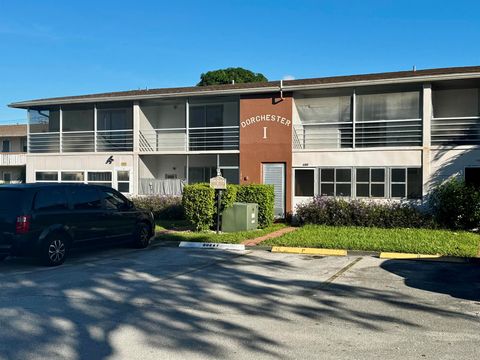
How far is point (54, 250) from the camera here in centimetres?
1077

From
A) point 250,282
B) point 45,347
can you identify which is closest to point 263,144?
point 250,282

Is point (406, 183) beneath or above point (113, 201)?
above

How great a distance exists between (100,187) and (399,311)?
7950 mm

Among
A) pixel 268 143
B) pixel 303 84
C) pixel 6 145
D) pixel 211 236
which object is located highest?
pixel 303 84

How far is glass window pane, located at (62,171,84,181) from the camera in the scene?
2322cm

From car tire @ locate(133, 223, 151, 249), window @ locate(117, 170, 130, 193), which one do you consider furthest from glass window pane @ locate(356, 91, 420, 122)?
window @ locate(117, 170, 130, 193)

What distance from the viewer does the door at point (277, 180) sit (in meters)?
19.8

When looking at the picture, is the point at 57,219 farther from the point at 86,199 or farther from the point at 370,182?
the point at 370,182

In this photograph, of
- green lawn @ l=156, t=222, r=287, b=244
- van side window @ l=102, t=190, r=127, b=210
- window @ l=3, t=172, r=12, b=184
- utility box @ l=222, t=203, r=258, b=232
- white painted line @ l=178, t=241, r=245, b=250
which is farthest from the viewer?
window @ l=3, t=172, r=12, b=184

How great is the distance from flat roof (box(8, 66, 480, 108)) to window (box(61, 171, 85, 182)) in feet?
10.5

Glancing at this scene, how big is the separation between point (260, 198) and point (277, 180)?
8.52 ft

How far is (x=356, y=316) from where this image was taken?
270 inches

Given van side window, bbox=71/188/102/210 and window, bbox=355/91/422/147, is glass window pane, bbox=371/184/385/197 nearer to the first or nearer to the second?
window, bbox=355/91/422/147

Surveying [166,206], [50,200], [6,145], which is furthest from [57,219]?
[6,145]
